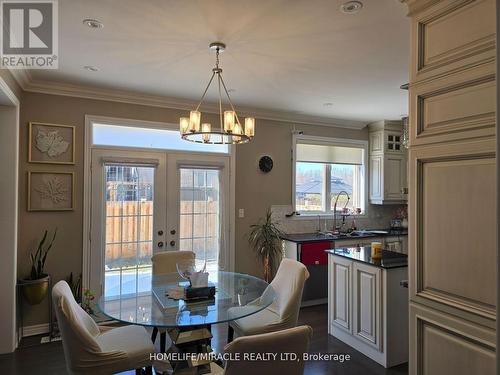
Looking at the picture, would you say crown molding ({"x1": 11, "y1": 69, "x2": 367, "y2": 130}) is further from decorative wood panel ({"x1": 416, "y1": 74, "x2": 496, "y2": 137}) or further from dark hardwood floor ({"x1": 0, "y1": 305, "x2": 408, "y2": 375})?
decorative wood panel ({"x1": 416, "y1": 74, "x2": 496, "y2": 137})

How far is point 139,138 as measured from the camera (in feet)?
12.8

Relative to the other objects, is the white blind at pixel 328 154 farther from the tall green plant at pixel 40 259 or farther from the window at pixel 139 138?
the tall green plant at pixel 40 259

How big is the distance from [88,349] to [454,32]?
258 centimetres

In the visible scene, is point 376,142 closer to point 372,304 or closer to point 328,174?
point 328,174

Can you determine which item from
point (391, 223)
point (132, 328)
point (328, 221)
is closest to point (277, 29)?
point (132, 328)

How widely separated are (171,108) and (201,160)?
2.44 ft

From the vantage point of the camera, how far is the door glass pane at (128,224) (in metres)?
3.74

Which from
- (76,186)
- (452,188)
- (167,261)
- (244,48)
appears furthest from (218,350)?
(244,48)

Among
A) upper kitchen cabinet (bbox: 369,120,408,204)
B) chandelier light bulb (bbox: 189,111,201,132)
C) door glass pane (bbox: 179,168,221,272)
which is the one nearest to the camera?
chandelier light bulb (bbox: 189,111,201,132)

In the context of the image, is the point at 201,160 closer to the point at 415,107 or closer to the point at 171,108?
the point at 171,108

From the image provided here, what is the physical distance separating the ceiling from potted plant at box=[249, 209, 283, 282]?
1755mm

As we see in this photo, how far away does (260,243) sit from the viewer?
177 inches

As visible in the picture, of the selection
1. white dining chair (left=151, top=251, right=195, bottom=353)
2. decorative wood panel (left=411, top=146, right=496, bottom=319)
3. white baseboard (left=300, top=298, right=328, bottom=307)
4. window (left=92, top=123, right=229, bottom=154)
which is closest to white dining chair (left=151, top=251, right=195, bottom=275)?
white dining chair (left=151, top=251, right=195, bottom=353)

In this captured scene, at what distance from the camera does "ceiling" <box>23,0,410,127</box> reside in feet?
6.53
